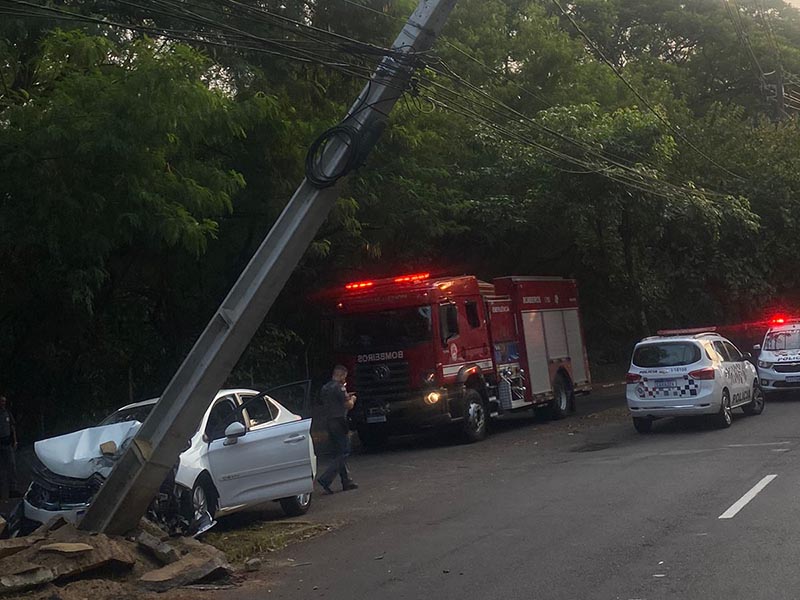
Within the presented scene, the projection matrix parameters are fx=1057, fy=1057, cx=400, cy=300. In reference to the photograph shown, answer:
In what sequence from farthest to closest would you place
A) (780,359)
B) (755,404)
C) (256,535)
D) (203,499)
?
1. (780,359)
2. (755,404)
3. (256,535)
4. (203,499)

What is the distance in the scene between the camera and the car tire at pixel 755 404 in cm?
2166

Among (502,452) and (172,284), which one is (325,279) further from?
(502,452)

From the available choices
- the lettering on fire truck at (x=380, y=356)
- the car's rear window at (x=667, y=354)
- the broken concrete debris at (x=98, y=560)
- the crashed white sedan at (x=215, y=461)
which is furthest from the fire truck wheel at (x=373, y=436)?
the broken concrete debris at (x=98, y=560)

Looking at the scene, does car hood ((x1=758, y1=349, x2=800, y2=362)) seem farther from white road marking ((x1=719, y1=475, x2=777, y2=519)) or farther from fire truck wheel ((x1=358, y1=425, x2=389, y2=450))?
white road marking ((x1=719, y1=475, x2=777, y2=519))

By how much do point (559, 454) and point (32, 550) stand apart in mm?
10254

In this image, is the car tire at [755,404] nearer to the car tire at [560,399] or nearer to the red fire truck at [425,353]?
the car tire at [560,399]

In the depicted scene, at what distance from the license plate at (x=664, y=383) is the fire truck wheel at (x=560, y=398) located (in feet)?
16.0

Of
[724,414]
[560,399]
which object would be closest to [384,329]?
[560,399]

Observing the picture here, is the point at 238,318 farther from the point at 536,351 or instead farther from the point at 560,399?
the point at 560,399

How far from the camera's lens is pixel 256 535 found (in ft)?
38.6

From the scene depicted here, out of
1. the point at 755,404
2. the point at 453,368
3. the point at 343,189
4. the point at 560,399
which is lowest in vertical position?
the point at 755,404

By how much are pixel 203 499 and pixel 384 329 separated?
28.4 feet

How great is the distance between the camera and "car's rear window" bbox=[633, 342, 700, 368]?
62.6ft

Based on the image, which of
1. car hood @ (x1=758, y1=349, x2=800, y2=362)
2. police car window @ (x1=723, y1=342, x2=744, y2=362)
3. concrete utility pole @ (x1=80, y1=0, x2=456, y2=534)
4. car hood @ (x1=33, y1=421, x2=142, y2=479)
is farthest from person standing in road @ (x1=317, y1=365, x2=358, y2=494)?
car hood @ (x1=758, y1=349, x2=800, y2=362)
